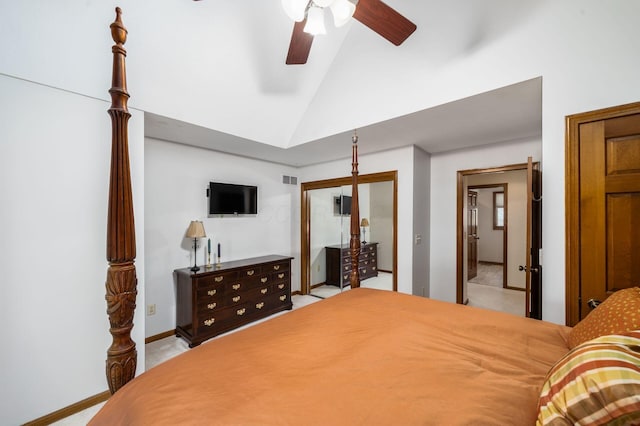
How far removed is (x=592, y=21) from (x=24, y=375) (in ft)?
14.2

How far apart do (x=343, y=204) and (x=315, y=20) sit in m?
3.21

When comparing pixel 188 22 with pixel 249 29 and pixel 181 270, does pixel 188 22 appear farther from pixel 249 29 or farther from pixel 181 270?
pixel 181 270

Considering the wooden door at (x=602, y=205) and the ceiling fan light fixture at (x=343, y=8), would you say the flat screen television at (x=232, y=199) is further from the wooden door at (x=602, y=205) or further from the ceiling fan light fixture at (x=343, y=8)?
the wooden door at (x=602, y=205)

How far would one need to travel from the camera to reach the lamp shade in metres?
3.15

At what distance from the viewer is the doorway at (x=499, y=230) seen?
3.60m

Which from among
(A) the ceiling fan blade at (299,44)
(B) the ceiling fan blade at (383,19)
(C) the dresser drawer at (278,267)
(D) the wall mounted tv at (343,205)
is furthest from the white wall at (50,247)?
(D) the wall mounted tv at (343,205)

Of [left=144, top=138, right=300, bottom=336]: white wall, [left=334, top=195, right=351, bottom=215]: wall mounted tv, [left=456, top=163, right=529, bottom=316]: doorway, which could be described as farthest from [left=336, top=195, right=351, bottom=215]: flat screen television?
[left=456, top=163, right=529, bottom=316]: doorway

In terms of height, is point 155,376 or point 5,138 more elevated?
point 5,138

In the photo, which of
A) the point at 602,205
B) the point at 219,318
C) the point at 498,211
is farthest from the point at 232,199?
the point at 498,211

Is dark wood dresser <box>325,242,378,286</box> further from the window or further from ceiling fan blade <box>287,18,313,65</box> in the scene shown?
the window

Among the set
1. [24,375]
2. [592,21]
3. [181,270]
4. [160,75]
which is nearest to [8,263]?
[24,375]

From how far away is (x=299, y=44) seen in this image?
1.81 m

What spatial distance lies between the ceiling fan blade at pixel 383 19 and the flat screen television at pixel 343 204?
274cm

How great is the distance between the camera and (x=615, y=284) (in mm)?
1622
